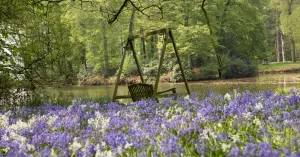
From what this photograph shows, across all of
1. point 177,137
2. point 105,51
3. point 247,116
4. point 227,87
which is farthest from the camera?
point 105,51

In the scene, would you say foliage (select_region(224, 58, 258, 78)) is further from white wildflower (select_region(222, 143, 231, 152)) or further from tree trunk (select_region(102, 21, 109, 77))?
white wildflower (select_region(222, 143, 231, 152))

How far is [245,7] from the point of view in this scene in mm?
38125

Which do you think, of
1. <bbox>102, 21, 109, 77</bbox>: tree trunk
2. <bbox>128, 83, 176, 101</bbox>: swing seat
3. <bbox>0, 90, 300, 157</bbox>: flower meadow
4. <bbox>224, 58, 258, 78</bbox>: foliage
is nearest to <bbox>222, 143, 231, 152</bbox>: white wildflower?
<bbox>0, 90, 300, 157</bbox>: flower meadow

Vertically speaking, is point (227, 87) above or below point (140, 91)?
below

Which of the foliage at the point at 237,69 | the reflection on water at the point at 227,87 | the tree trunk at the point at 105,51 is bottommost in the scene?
the reflection on water at the point at 227,87

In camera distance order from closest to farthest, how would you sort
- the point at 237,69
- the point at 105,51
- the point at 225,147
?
the point at 225,147 < the point at 237,69 < the point at 105,51

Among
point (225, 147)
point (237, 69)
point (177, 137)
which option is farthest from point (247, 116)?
point (237, 69)

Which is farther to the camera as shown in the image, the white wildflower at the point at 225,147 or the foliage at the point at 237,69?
the foliage at the point at 237,69

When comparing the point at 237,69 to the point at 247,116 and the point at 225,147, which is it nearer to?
the point at 247,116

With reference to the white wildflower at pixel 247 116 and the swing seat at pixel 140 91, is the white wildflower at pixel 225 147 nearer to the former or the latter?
the white wildflower at pixel 247 116

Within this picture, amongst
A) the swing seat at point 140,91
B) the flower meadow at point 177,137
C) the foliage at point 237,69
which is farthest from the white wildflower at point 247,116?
the foliage at point 237,69

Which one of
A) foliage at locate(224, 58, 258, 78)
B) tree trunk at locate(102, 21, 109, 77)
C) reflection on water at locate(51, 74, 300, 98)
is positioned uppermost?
tree trunk at locate(102, 21, 109, 77)

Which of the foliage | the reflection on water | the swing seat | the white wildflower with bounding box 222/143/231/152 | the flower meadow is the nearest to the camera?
the white wildflower with bounding box 222/143/231/152

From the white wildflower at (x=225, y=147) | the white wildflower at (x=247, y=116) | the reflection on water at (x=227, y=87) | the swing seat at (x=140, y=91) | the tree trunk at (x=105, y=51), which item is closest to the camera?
the white wildflower at (x=225, y=147)
